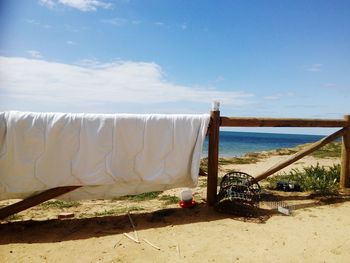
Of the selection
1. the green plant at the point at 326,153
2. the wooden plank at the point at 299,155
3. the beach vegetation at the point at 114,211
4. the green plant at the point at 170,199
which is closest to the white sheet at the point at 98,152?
the beach vegetation at the point at 114,211

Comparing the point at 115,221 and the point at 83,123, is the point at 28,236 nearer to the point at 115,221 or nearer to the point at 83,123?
the point at 115,221

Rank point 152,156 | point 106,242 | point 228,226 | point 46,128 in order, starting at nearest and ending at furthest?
point 106,242, point 46,128, point 228,226, point 152,156

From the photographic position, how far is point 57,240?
165 inches

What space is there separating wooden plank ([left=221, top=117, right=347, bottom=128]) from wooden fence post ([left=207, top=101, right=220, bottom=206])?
7.0 inches

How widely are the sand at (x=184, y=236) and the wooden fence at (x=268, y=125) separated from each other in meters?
0.64

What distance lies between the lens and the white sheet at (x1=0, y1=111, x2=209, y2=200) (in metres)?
4.33

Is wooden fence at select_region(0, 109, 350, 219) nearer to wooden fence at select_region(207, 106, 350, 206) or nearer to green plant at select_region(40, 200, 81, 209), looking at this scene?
wooden fence at select_region(207, 106, 350, 206)

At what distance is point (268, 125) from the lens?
597 centimetres

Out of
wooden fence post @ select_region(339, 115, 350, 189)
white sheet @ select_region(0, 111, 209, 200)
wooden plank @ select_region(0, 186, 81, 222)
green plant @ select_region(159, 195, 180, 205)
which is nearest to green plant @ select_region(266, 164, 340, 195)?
wooden fence post @ select_region(339, 115, 350, 189)

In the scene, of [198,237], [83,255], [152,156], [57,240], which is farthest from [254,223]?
[57,240]

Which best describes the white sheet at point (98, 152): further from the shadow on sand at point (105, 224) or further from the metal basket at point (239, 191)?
the metal basket at point (239, 191)

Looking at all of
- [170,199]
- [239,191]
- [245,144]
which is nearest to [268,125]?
[239,191]

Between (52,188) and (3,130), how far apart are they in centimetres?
109

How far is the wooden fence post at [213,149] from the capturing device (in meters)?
5.46
